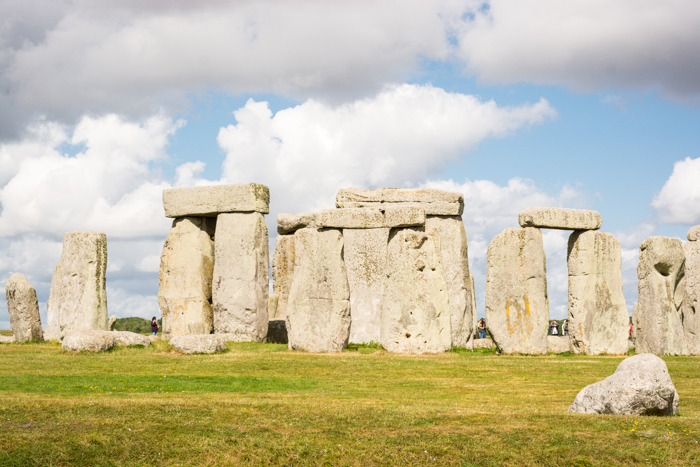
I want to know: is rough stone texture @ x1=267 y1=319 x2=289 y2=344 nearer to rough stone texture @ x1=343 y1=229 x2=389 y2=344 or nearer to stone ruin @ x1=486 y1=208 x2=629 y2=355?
rough stone texture @ x1=343 y1=229 x2=389 y2=344

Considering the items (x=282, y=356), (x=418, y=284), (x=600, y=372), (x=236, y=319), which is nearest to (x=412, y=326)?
(x=418, y=284)

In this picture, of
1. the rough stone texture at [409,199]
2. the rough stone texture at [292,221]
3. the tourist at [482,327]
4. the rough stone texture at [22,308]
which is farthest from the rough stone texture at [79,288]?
the tourist at [482,327]

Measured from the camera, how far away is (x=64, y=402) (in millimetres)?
12297

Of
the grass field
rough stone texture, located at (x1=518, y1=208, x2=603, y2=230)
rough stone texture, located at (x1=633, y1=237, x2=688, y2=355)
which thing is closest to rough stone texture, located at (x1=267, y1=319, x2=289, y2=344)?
rough stone texture, located at (x1=518, y1=208, x2=603, y2=230)

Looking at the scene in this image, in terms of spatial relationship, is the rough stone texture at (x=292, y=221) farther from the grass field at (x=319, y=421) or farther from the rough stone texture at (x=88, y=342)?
the grass field at (x=319, y=421)

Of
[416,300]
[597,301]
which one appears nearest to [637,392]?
[416,300]

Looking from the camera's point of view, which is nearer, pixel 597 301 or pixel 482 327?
pixel 597 301

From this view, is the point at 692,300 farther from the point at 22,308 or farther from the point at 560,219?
the point at 22,308

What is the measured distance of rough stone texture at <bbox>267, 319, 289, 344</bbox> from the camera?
25381mm

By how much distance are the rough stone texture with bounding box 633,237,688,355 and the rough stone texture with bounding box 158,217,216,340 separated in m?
12.2

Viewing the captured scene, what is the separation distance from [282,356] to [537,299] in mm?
6290

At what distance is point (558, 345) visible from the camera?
2230 centimetres

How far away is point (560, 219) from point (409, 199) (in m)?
6.18

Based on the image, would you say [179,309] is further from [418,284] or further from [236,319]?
[418,284]
